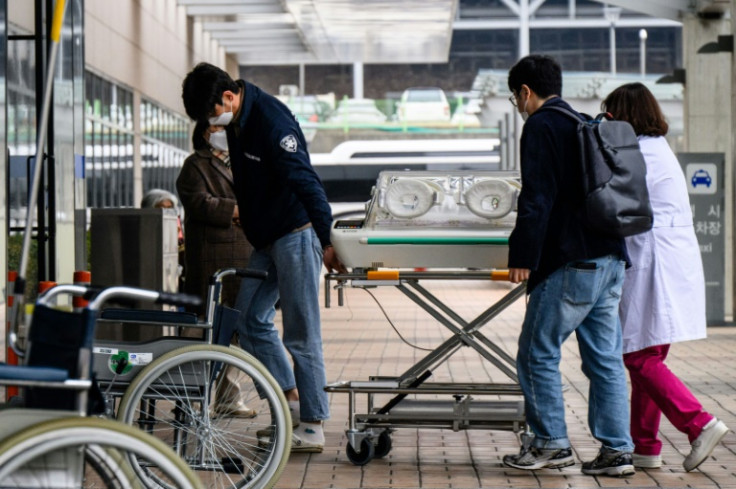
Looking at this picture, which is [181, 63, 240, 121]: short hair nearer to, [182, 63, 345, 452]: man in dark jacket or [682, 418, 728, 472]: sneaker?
[182, 63, 345, 452]: man in dark jacket

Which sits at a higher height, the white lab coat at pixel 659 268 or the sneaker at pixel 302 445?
the white lab coat at pixel 659 268

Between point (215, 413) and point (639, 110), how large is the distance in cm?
237

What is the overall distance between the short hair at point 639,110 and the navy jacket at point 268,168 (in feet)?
4.59

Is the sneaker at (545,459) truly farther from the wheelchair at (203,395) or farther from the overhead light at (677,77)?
the overhead light at (677,77)

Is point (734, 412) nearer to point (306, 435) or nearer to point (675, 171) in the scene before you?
point (675, 171)

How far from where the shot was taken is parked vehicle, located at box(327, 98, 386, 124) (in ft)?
167

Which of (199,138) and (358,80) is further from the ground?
(358,80)

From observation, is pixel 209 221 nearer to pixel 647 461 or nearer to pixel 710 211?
pixel 647 461

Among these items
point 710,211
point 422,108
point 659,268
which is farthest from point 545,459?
point 422,108

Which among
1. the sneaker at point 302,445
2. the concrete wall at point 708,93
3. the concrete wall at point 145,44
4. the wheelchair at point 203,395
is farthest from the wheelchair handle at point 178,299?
the concrete wall at point 708,93

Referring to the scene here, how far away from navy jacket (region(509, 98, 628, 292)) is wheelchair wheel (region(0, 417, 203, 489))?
284cm

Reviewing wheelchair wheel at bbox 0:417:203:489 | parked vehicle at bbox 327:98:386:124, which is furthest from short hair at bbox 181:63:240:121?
parked vehicle at bbox 327:98:386:124

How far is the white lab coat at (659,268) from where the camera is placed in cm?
637

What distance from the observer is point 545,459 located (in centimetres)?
619
